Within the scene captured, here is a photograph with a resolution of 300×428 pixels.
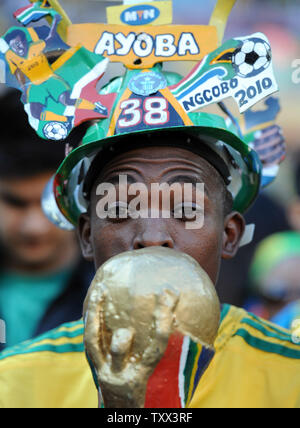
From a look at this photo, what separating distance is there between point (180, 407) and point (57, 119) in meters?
1.14

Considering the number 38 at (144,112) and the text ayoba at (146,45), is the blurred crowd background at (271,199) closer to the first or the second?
the text ayoba at (146,45)

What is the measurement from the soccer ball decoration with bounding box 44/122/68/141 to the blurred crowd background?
1288 mm

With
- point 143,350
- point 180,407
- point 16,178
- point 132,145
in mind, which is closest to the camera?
point 143,350

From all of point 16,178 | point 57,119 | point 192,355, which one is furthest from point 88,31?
point 16,178

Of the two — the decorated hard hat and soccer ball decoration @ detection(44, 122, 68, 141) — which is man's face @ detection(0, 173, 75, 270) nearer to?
the decorated hard hat

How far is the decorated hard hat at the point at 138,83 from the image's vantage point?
2064 millimetres

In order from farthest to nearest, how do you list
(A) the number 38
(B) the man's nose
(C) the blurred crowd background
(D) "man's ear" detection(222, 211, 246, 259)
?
(C) the blurred crowd background
(D) "man's ear" detection(222, 211, 246, 259)
(A) the number 38
(B) the man's nose

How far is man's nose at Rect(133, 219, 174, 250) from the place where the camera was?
71.7 inches

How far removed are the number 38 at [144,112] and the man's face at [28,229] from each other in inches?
65.6

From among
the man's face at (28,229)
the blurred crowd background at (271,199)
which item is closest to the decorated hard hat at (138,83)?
the blurred crowd background at (271,199)

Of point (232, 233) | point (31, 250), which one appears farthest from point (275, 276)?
point (232, 233)

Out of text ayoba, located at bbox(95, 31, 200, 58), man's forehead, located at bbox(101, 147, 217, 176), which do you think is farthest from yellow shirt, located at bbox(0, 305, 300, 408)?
text ayoba, located at bbox(95, 31, 200, 58)
